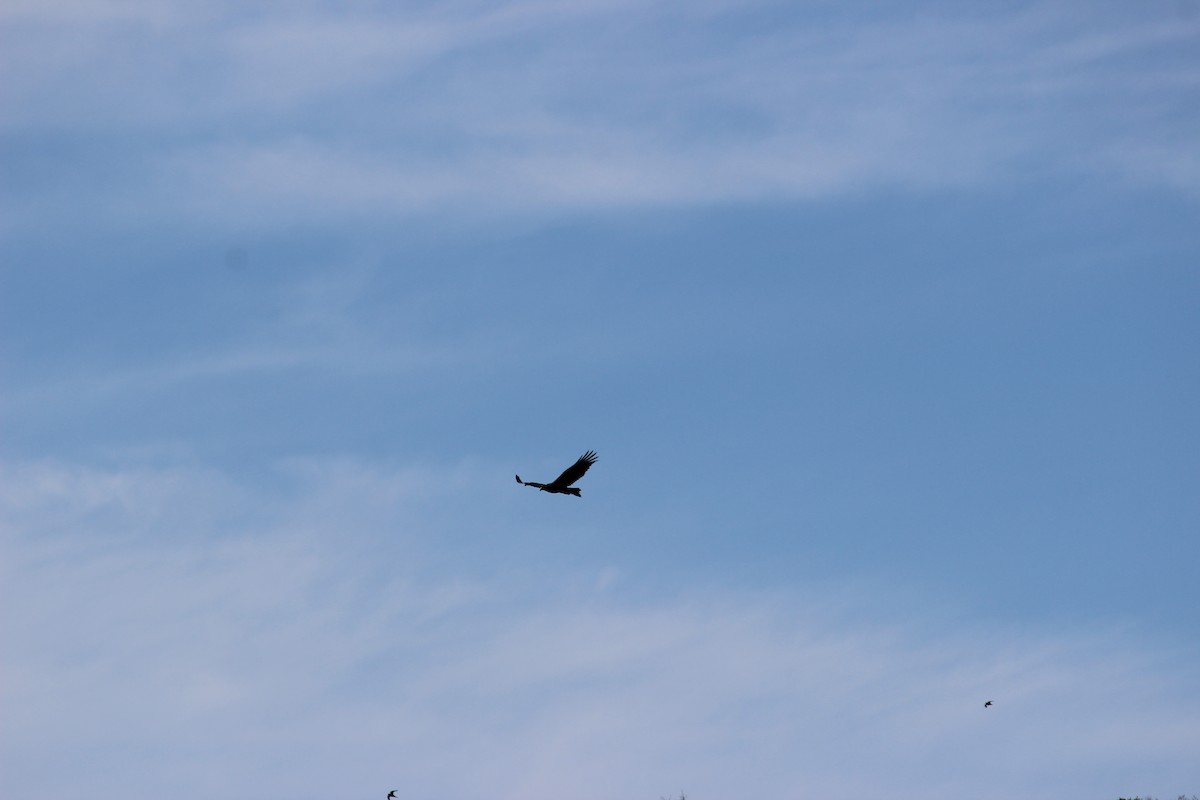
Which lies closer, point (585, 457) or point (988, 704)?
point (585, 457)

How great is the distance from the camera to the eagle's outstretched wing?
202ft

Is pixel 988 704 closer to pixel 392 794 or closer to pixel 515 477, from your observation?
pixel 392 794

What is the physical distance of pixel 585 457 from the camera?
6147cm

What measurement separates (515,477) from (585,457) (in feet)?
9.36

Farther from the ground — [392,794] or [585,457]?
[585,457]

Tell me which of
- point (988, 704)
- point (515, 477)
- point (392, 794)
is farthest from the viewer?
point (988, 704)

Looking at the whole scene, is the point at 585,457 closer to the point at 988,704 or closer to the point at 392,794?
the point at 392,794

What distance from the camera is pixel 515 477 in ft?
198

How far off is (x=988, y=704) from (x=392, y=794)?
104 feet

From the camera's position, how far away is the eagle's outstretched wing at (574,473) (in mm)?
61559

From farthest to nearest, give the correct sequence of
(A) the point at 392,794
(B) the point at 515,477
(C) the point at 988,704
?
(C) the point at 988,704 < (A) the point at 392,794 < (B) the point at 515,477

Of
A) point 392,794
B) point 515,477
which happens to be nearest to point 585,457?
point 515,477

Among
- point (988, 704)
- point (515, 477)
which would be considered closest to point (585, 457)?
point (515, 477)

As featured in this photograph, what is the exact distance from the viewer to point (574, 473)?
2441 inches
